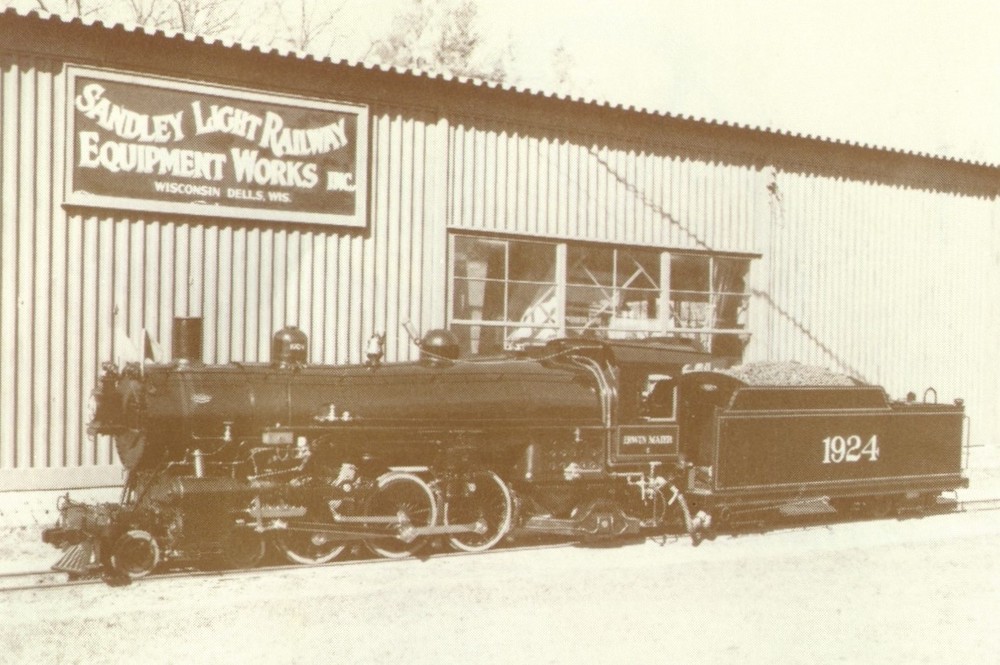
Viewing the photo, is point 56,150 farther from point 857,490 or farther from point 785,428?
point 857,490

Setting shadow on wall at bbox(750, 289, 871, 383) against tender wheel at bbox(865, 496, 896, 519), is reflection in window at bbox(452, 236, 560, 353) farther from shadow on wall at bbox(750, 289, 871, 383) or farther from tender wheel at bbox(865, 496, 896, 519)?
tender wheel at bbox(865, 496, 896, 519)

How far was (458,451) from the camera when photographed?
9266mm

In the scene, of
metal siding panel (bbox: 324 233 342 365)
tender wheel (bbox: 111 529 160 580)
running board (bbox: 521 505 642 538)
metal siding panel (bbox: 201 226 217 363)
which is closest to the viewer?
tender wheel (bbox: 111 529 160 580)

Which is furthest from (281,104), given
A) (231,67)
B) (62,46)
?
(62,46)

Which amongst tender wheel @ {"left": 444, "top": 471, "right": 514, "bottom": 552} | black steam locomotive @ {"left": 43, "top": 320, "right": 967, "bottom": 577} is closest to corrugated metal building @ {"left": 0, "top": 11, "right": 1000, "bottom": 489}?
black steam locomotive @ {"left": 43, "top": 320, "right": 967, "bottom": 577}

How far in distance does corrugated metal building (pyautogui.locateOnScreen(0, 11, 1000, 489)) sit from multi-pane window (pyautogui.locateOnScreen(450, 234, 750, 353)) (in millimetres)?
35

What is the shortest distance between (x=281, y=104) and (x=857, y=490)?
26.3ft

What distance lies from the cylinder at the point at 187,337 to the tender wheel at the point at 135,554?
204 centimetres

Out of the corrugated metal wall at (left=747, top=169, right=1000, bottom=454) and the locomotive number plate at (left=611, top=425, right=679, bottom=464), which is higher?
the corrugated metal wall at (left=747, top=169, right=1000, bottom=454)

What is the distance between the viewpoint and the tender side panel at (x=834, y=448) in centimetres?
1066

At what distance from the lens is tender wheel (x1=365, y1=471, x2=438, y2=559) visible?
8.93 metres

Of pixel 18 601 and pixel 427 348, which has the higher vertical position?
pixel 427 348

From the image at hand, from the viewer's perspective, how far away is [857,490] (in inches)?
462

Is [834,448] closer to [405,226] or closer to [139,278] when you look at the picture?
[405,226]
